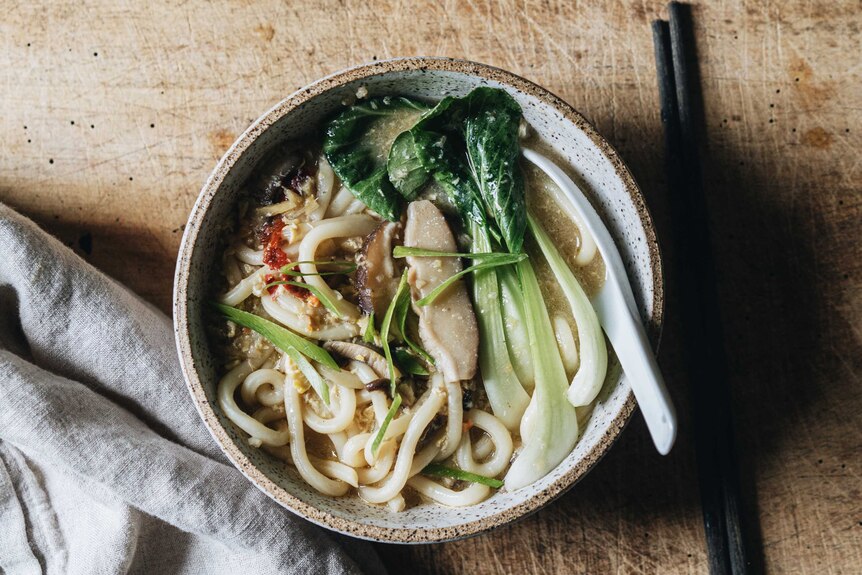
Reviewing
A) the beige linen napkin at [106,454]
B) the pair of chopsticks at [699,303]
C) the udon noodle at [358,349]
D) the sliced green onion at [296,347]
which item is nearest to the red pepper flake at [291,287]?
the udon noodle at [358,349]

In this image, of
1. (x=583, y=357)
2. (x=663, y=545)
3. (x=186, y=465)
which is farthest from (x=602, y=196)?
(x=186, y=465)

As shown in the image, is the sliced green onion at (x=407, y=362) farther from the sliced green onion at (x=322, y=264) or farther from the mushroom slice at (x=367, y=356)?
the sliced green onion at (x=322, y=264)

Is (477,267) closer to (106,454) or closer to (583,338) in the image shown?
(583,338)

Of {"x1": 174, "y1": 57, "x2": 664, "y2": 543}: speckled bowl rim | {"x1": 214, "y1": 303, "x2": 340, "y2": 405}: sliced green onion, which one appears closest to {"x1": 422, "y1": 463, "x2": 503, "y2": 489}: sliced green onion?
{"x1": 174, "y1": 57, "x2": 664, "y2": 543}: speckled bowl rim

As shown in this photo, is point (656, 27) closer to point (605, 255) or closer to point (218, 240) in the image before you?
point (605, 255)

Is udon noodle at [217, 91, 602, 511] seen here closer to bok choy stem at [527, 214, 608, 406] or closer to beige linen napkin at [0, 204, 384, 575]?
bok choy stem at [527, 214, 608, 406]
